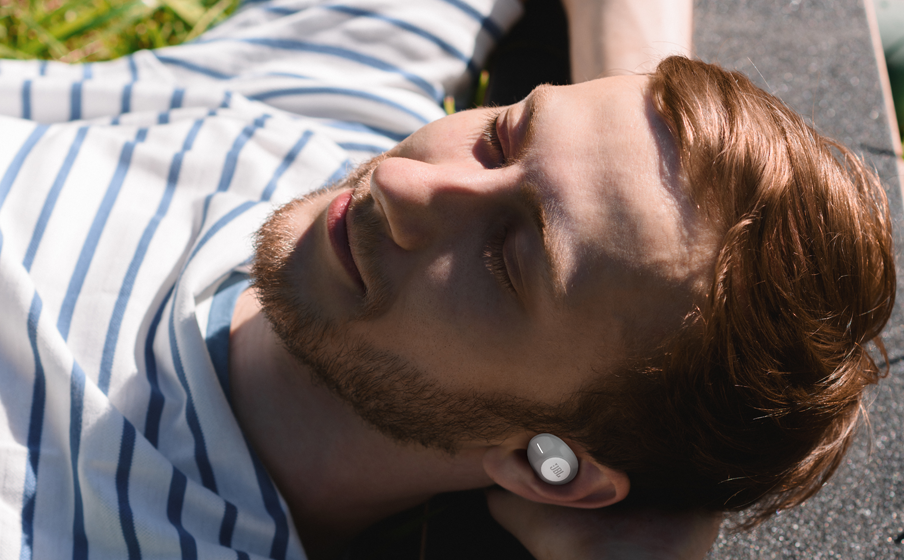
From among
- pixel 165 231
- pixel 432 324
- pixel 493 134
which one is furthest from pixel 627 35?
pixel 165 231

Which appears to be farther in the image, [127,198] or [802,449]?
[127,198]

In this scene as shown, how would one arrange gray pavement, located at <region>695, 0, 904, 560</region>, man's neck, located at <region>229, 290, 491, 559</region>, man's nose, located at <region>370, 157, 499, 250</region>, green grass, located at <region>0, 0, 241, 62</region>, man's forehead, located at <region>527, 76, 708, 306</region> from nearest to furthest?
man's forehead, located at <region>527, 76, 708, 306</region> < man's nose, located at <region>370, 157, 499, 250</region> < man's neck, located at <region>229, 290, 491, 559</region> < gray pavement, located at <region>695, 0, 904, 560</region> < green grass, located at <region>0, 0, 241, 62</region>

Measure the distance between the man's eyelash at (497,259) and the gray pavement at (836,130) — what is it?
0.94 metres

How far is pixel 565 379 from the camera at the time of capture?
123 cm

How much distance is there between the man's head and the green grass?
6.69ft

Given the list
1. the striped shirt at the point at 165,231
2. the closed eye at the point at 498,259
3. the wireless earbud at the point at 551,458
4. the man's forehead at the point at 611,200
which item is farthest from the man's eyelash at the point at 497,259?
the striped shirt at the point at 165,231

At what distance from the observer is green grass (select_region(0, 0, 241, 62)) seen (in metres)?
2.75

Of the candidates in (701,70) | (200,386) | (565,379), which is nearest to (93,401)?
(200,386)

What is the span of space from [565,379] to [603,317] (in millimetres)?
154

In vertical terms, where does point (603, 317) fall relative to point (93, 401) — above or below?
above

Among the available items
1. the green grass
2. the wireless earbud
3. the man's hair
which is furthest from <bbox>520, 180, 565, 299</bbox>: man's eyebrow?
the green grass

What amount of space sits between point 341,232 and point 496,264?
37cm

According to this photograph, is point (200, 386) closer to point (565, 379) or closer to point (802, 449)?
point (565, 379)

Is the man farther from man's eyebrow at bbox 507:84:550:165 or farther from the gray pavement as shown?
the gray pavement
